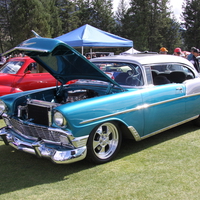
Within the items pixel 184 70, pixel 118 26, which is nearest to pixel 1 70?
pixel 184 70

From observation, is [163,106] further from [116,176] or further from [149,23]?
[149,23]

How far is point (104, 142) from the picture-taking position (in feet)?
11.3

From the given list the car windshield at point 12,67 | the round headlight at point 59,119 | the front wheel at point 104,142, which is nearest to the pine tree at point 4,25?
the car windshield at point 12,67

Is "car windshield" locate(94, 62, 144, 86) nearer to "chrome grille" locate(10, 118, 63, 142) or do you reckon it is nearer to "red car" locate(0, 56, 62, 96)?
"chrome grille" locate(10, 118, 63, 142)

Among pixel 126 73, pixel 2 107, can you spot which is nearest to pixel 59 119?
pixel 2 107

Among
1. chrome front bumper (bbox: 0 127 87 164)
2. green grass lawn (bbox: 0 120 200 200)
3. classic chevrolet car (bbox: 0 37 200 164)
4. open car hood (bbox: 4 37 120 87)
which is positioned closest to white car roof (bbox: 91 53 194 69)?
classic chevrolet car (bbox: 0 37 200 164)

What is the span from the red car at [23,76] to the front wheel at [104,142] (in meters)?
3.98

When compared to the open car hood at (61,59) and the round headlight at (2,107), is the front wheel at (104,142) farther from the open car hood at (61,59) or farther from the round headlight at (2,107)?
the round headlight at (2,107)

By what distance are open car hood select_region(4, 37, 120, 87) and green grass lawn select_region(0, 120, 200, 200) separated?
1.12 meters

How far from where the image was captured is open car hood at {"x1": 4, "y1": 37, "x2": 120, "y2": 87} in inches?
123

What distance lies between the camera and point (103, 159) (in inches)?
133

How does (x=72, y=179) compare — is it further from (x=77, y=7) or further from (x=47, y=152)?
(x=77, y=7)

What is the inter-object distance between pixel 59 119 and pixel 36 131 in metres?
0.47

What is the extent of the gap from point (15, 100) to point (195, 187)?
8.51 ft
